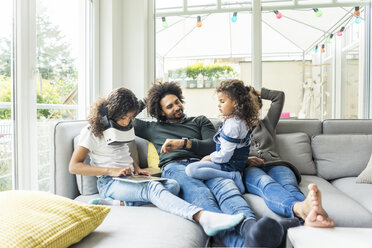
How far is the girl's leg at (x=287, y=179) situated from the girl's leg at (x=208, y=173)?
0.25m

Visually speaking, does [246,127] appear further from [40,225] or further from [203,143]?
[40,225]

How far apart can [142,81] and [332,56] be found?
1.94 metres

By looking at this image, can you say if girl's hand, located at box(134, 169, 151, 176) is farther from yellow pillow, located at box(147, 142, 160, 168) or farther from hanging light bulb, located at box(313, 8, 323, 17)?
hanging light bulb, located at box(313, 8, 323, 17)

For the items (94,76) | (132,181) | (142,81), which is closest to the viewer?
(132,181)

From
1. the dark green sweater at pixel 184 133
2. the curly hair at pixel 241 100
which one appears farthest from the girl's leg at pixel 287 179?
the dark green sweater at pixel 184 133

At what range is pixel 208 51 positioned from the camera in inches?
118

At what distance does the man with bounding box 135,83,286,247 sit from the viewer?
1.05 metres

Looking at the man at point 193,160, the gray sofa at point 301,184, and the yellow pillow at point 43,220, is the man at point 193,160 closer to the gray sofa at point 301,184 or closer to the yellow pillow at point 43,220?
the gray sofa at point 301,184

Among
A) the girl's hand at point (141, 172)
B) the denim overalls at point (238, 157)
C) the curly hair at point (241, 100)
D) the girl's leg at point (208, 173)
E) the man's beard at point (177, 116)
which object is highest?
the curly hair at point (241, 100)

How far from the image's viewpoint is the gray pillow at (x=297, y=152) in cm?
219

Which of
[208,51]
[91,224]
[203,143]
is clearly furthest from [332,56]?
[91,224]

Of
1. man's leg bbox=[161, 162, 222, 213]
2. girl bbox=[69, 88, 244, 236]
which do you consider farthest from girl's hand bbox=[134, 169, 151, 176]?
man's leg bbox=[161, 162, 222, 213]

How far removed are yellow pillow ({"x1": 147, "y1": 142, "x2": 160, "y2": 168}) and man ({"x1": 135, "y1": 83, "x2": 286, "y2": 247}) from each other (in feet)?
0.12

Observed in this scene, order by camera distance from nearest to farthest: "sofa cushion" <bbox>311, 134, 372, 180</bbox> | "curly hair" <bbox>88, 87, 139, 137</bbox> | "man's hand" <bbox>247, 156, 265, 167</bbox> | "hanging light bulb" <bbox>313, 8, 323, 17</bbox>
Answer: "curly hair" <bbox>88, 87, 139, 137</bbox>
"man's hand" <bbox>247, 156, 265, 167</bbox>
"sofa cushion" <bbox>311, 134, 372, 180</bbox>
"hanging light bulb" <bbox>313, 8, 323, 17</bbox>
